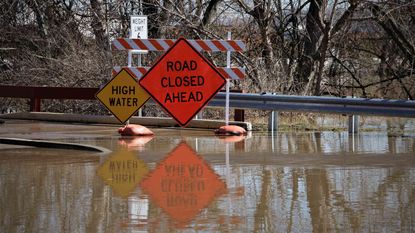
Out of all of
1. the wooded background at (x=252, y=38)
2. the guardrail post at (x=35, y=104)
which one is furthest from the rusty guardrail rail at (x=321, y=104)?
the guardrail post at (x=35, y=104)

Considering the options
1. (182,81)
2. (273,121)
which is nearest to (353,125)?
(273,121)

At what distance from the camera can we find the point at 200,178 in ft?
35.1

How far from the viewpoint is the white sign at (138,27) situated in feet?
62.4

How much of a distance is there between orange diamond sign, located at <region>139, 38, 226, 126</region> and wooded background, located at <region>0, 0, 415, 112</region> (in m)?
7.24

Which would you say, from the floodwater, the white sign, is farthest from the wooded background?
the floodwater

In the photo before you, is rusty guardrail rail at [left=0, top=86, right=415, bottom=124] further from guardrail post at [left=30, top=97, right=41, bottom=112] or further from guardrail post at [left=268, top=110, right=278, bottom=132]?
guardrail post at [left=30, top=97, right=41, bottom=112]

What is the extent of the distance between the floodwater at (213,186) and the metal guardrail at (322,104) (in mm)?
1060

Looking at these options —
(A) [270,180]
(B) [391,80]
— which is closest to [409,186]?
(A) [270,180]

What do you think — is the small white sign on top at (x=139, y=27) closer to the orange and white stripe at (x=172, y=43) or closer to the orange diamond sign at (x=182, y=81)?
the orange and white stripe at (x=172, y=43)

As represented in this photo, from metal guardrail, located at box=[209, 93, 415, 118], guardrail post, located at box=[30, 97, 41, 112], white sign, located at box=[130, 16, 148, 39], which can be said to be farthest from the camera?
guardrail post, located at box=[30, 97, 41, 112]

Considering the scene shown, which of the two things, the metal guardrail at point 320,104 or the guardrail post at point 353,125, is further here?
the guardrail post at point 353,125

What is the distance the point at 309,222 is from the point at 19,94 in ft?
54.9

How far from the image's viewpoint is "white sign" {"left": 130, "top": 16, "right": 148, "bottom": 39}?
62.4 feet

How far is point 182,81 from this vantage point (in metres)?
16.8
